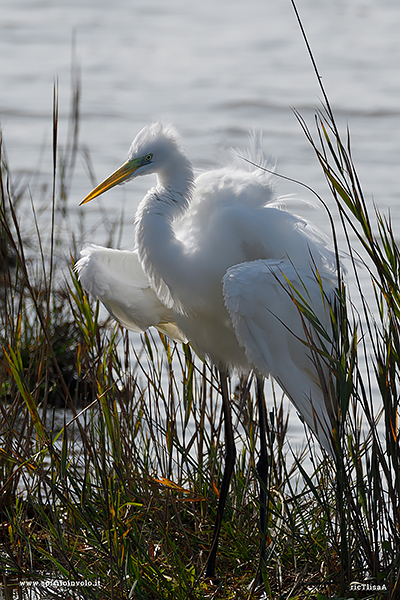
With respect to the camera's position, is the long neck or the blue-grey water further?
the blue-grey water

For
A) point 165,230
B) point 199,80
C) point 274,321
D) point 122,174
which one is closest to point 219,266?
point 165,230

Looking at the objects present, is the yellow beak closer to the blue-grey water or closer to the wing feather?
the wing feather

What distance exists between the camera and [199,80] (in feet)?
30.6

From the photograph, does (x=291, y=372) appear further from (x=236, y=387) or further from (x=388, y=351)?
(x=236, y=387)

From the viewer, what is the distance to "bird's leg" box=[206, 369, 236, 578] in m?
2.65

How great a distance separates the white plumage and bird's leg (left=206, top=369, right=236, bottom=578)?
0.13 m

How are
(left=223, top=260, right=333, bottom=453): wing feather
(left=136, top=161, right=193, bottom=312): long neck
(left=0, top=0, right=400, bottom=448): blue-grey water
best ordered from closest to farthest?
(left=223, top=260, right=333, bottom=453): wing feather < (left=136, top=161, right=193, bottom=312): long neck < (left=0, top=0, right=400, bottom=448): blue-grey water

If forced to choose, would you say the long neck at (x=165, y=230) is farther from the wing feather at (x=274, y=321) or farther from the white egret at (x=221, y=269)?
the wing feather at (x=274, y=321)

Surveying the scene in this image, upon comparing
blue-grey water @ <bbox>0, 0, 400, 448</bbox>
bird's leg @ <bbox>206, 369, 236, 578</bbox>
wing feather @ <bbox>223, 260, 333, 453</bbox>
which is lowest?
bird's leg @ <bbox>206, 369, 236, 578</bbox>

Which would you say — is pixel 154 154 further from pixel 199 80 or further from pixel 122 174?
pixel 199 80

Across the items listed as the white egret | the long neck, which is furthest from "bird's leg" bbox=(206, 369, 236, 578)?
the long neck

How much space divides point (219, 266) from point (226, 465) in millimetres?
631

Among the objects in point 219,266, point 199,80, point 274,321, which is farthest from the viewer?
point 199,80

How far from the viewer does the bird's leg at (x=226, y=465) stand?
8.70ft
